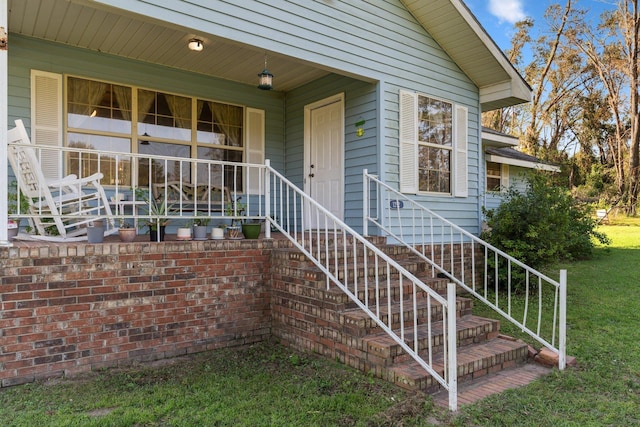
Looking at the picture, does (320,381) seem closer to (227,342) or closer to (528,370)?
(227,342)

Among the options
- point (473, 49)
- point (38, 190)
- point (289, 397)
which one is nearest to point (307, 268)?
point (289, 397)

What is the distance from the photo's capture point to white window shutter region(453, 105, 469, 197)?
22.2ft

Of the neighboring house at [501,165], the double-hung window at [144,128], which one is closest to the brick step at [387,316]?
the double-hung window at [144,128]

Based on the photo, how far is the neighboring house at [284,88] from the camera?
4.91 metres

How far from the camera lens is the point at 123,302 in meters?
3.79

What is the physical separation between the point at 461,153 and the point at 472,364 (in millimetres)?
4152

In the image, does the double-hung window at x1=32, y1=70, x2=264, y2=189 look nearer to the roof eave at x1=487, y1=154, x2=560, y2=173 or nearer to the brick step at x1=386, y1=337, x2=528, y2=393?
the brick step at x1=386, y1=337, x2=528, y2=393

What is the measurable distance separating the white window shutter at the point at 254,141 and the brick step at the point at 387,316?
3.46 m

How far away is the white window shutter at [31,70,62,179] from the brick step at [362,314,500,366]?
424 centimetres

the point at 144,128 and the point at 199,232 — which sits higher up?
the point at 144,128

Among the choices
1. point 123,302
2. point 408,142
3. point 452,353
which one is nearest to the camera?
point 452,353

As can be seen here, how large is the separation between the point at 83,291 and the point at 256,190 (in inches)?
139

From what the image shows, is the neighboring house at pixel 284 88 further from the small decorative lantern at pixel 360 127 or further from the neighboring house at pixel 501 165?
the neighboring house at pixel 501 165

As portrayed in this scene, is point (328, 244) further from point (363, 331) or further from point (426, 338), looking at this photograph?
point (426, 338)
